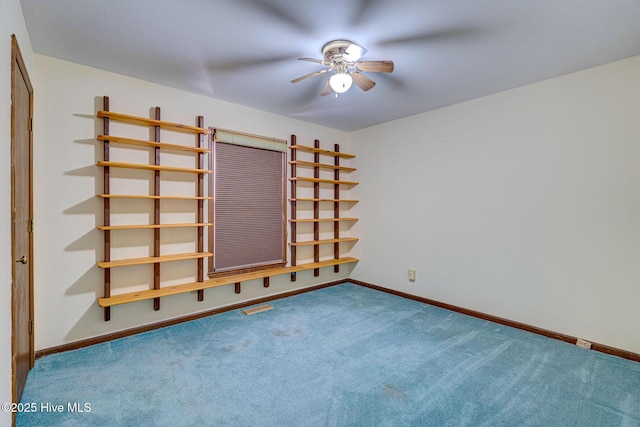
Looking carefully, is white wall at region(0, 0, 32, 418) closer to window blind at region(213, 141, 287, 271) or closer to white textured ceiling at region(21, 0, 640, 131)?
white textured ceiling at region(21, 0, 640, 131)

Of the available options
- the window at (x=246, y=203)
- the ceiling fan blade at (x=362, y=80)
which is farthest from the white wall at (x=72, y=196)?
the ceiling fan blade at (x=362, y=80)

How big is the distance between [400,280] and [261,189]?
2.29m

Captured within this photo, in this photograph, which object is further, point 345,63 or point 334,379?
point 345,63

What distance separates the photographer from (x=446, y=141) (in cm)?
365

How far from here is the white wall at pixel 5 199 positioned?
54.9 inches

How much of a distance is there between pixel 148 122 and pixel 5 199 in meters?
1.59

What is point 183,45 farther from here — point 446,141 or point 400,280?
point 400,280

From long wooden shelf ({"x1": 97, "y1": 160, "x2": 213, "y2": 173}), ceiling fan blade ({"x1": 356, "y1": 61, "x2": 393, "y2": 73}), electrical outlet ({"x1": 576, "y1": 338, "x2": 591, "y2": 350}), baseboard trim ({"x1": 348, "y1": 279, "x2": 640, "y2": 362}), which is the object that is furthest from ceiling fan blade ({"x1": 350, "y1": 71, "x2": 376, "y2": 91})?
electrical outlet ({"x1": 576, "y1": 338, "x2": 591, "y2": 350})

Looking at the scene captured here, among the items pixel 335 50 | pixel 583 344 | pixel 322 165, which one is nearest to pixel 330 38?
pixel 335 50

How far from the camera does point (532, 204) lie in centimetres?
297

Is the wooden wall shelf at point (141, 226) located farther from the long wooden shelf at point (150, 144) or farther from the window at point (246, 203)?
the long wooden shelf at point (150, 144)

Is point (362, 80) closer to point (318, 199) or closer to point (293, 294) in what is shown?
point (318, 199)

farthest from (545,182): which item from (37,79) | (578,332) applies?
(37,79)

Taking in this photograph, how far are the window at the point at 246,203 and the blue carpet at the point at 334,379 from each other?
860 millimetres
